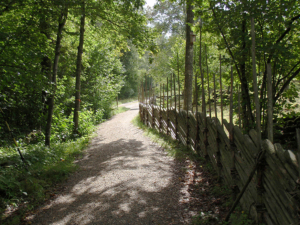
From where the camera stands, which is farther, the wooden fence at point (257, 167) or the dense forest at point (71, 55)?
the dense forest at point (71, 55)

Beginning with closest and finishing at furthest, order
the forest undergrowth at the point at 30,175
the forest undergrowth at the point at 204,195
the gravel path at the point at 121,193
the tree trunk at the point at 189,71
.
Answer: the forest undergrowth at the point at 204,195 → the gravel path at the point at 121,193 → the forest undergrowth at the point at 30,175 → the tree trunk at the point at 189,71

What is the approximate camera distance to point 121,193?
4.23 meters

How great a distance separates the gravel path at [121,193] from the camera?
3.46m

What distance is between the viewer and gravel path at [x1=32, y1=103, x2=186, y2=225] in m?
3.46

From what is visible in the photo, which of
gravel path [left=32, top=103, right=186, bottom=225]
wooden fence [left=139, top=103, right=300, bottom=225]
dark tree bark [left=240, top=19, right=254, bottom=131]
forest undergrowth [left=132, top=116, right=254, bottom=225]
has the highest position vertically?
dark tree bark [left=240, top=19, right=254, bottom=131]

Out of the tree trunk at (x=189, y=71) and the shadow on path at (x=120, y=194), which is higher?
the tree trunk at (x=189, y=71)

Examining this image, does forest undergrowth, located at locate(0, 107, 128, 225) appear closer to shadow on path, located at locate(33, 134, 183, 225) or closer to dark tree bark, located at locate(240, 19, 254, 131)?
shadow on path, located at locate(33, 134, 183, 225)

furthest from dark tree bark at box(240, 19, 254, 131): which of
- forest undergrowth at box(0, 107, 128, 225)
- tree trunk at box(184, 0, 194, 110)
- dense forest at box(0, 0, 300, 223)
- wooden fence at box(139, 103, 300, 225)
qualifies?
forest undergrowth at box(0, 107, 128, 225)

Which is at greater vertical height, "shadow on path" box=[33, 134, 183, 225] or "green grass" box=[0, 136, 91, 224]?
"green grass" box=[0, 136, 91, 224]

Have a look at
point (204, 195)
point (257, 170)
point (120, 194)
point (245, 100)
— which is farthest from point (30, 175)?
point (245, 100)

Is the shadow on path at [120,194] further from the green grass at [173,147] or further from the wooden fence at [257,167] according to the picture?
the wooden fence at [257,167]

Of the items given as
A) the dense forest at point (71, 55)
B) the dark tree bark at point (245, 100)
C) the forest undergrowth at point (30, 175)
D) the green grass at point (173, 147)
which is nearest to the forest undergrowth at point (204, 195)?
the green grass at point (173, 147)

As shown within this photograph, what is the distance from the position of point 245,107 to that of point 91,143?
6.46 metres

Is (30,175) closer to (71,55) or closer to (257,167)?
(257,167)
